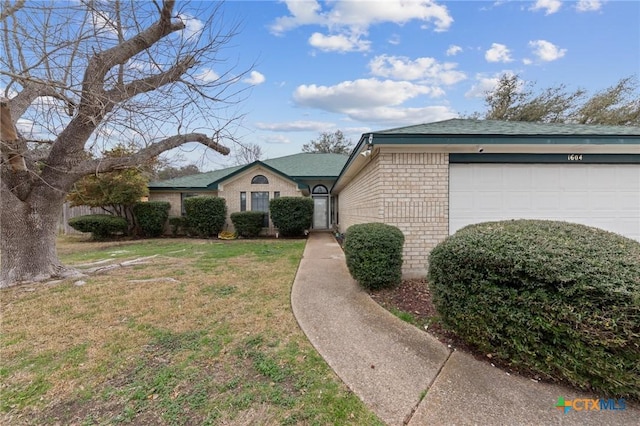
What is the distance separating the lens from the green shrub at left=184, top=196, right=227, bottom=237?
14.1m

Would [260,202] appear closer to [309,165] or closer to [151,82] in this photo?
[309,165]

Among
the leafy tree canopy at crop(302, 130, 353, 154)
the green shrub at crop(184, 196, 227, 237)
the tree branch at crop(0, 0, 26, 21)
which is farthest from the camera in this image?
the leafy tree canopy at crop(302, 130, 353, 154)

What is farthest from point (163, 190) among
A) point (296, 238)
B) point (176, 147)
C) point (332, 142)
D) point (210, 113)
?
point (332, 142)

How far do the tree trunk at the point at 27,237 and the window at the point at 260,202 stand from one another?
975cm

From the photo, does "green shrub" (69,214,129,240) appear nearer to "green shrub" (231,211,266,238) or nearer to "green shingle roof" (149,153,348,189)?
"green shingle roof" (149,153,348,189)

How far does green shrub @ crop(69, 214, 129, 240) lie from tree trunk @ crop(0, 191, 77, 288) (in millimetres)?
8826

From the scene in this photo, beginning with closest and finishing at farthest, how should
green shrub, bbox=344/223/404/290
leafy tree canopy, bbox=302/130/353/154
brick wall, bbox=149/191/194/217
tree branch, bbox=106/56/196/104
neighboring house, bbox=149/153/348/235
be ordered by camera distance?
tree branch, bbox=106/56/196/104 → green shrub, bbox=344/223/404/290 → neighboring house, bbox=149/153/348/235 → brick wall, bbox=149/191/194/217 → leafy tree canopy, bbox=302/130/353/154

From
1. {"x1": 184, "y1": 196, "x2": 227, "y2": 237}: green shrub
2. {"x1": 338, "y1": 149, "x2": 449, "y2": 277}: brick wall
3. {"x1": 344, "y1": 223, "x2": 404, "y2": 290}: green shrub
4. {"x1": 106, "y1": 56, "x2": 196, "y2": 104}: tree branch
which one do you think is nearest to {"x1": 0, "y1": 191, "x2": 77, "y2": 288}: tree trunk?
{"x1": 106, "y1": 56, "x2": 196, "y2": 104}: tree branch

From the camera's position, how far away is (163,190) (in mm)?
15781

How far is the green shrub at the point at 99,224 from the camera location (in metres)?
13.4

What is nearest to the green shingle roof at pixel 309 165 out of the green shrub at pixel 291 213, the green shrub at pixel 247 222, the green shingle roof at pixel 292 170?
the green shingle roof at pixel 292 170

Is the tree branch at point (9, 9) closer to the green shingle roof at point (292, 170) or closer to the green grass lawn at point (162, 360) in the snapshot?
the green grass lawn at point (162, 360)

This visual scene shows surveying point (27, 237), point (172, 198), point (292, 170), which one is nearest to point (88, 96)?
point (27, 237)

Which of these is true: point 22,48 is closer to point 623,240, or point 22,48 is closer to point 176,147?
point 176,147
